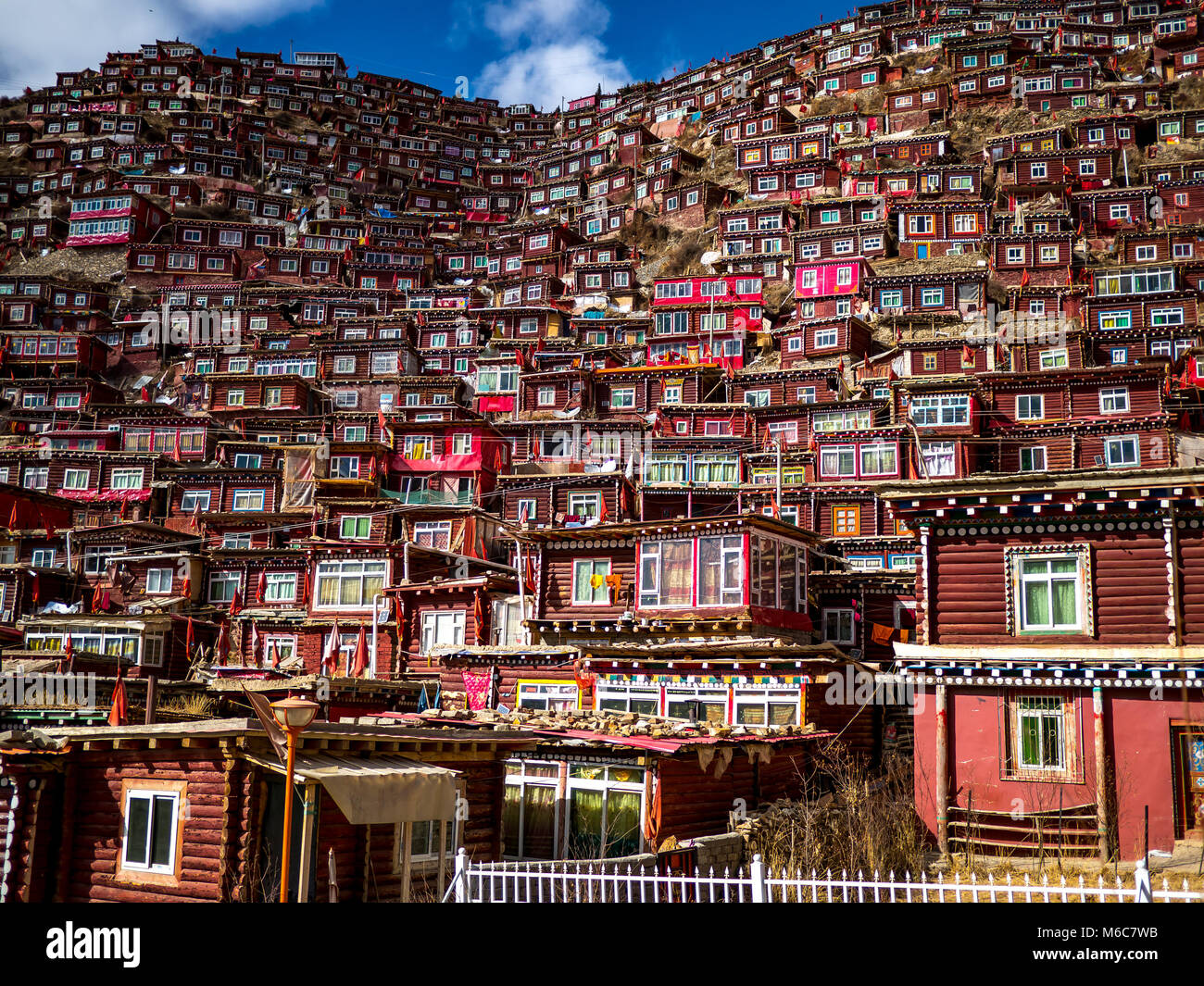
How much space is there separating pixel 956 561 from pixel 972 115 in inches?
3550

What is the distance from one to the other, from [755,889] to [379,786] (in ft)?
21.0

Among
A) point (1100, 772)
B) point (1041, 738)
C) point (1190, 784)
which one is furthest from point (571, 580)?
point (1190, 784)

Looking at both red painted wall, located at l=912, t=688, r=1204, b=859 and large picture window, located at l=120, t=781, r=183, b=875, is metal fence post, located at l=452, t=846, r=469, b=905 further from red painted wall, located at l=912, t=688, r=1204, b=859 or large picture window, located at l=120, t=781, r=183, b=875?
red painted wall, located at l=912, t=688, r=1204, b=859

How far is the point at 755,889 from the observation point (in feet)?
41.4

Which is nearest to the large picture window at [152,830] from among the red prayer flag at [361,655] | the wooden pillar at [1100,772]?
the wooden pillar at [1100,772]

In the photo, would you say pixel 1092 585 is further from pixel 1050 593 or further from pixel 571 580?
pixel 571 580

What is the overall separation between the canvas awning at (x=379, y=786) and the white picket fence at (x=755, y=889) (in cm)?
150

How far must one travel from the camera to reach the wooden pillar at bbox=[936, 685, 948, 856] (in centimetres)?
2361

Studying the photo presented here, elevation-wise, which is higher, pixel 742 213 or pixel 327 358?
pixel 742 213

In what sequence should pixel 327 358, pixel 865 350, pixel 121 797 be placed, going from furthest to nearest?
pixel 327 358 → pixel 865 350 → pixel 121 797

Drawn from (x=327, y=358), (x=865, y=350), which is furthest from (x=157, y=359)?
(x=865, y=350)

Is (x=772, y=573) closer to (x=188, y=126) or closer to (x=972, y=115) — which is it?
(x=972, y=115)

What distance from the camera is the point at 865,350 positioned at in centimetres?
6981

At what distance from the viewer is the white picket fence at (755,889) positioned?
1184 centimetres
